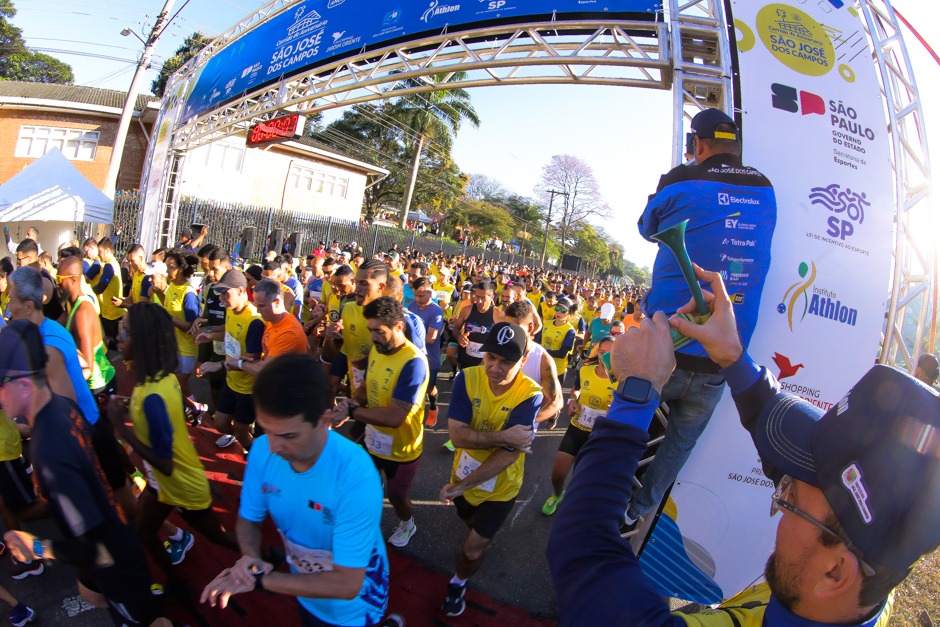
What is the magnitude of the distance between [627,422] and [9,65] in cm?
6193

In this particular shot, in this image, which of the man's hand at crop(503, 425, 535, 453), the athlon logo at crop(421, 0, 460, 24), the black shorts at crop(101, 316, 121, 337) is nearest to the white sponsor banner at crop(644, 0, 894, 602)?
the man's hand at crop(503, 425, 535, 453)

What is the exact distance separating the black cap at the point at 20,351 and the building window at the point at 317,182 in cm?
2635

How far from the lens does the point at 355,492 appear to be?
6.50ft

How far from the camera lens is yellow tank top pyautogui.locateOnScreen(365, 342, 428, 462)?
12.4ft

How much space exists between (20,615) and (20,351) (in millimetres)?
1901

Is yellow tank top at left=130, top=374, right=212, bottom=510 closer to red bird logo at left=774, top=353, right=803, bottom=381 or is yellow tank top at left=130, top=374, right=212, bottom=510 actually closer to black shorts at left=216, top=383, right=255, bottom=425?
black shorts at left=216, top=383, right=255, bottom=425

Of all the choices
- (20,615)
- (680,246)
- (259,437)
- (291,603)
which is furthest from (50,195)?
(680,246)

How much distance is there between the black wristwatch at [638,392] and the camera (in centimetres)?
113

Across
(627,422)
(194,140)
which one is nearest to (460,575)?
(627,422)

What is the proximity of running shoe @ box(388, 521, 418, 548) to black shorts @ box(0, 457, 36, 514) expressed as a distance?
2.48 metres

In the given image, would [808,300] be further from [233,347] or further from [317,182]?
[317,182]

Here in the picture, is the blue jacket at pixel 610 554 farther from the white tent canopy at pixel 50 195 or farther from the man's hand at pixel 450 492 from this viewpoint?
the white tent canopy at pixel 50 195

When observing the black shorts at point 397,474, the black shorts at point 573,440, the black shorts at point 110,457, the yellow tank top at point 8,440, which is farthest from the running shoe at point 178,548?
the black shorts at point 573,440

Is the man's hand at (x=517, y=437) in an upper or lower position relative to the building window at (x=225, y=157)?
lower
